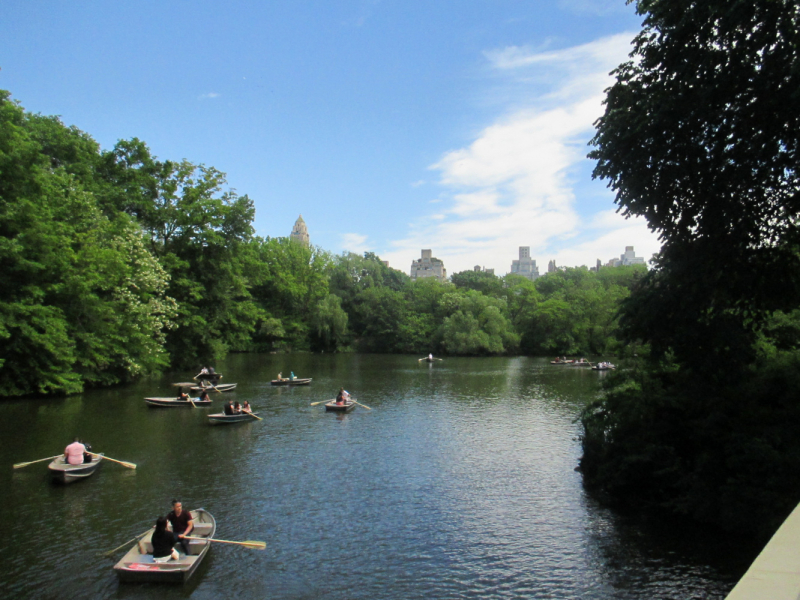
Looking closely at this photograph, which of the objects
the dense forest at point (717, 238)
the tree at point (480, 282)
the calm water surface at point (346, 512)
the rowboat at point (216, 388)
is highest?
the tree at point (480, 282)

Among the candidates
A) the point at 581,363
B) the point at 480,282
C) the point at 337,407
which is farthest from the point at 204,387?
the point at 480,282

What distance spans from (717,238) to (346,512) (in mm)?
10748

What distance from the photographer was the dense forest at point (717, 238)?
10.1 meters

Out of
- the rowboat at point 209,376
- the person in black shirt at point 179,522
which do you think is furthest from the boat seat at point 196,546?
the rowboat at point 209,376

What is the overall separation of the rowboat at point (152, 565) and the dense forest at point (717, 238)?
404 inches

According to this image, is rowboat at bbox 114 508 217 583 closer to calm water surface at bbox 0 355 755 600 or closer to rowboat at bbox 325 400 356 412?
calm water surface at bbox 0 355 755 600

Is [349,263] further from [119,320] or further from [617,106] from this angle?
[617,106]

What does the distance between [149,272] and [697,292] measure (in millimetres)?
30230

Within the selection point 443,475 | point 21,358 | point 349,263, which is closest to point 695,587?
point 443,475

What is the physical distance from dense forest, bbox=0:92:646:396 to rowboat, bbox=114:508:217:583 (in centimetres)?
1135

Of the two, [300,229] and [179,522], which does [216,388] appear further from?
[300,229]

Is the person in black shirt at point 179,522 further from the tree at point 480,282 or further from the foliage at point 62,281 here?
the tree at point 480,282

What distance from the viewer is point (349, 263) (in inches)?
3647

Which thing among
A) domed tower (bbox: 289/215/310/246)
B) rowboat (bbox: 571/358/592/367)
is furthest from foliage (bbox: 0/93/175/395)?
domed tower (bbox: 289/215/310/246)
